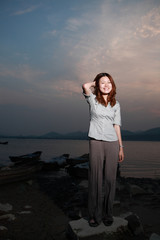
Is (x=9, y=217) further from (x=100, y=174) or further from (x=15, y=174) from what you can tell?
(x=15, y=174)

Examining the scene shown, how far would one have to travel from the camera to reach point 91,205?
3715mm

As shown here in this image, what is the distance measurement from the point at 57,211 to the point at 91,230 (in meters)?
2.65

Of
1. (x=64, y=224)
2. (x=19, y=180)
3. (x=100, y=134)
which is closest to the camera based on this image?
(x=100, y=134)

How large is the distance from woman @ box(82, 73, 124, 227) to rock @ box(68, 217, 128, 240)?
0.10 metres

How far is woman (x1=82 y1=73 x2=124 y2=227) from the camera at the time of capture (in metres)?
3.69

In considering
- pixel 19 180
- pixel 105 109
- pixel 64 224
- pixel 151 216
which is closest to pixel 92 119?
pixel 105 109

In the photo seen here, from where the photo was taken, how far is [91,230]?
356 centimetres

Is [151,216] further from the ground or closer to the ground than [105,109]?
closer to the ground

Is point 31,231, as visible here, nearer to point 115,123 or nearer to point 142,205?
point 115,123

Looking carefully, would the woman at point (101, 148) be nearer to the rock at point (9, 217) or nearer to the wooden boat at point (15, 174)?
the rock at point (9, 217)

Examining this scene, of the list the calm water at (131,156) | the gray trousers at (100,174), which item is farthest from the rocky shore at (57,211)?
the calm water at (131,156)

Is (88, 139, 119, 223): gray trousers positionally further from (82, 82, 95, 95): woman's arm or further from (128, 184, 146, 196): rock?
(128, 184, 146, 196): rock

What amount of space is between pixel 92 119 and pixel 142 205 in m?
4.52

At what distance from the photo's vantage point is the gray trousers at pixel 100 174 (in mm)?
3688
